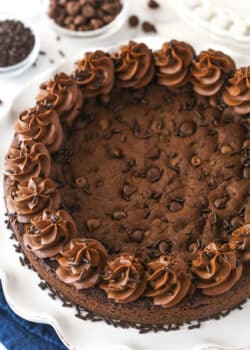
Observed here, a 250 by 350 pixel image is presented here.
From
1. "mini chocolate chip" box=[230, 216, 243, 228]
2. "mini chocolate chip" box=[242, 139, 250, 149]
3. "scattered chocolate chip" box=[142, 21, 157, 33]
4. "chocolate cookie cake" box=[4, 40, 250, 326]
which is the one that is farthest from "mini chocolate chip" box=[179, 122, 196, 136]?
"scattered chocolate chip" box=[142, 21, 157, 33]

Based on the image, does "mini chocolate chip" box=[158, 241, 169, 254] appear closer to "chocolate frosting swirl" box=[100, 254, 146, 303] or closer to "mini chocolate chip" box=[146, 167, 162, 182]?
"chocolate frosting swirl" box=[100, 254, 146, 303]

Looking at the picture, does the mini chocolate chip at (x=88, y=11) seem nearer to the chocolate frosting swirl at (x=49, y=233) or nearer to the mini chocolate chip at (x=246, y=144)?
the mini chocolate chip at (x=246, y=144)

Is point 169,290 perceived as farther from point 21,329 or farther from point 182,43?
point 182,43

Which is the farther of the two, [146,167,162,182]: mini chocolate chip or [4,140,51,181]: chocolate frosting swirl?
[146,167,162,182]: mini chocolate chip

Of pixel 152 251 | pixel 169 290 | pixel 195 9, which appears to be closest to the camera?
pixel 169 290

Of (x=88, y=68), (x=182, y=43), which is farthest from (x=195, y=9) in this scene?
(x=88, y=68)
